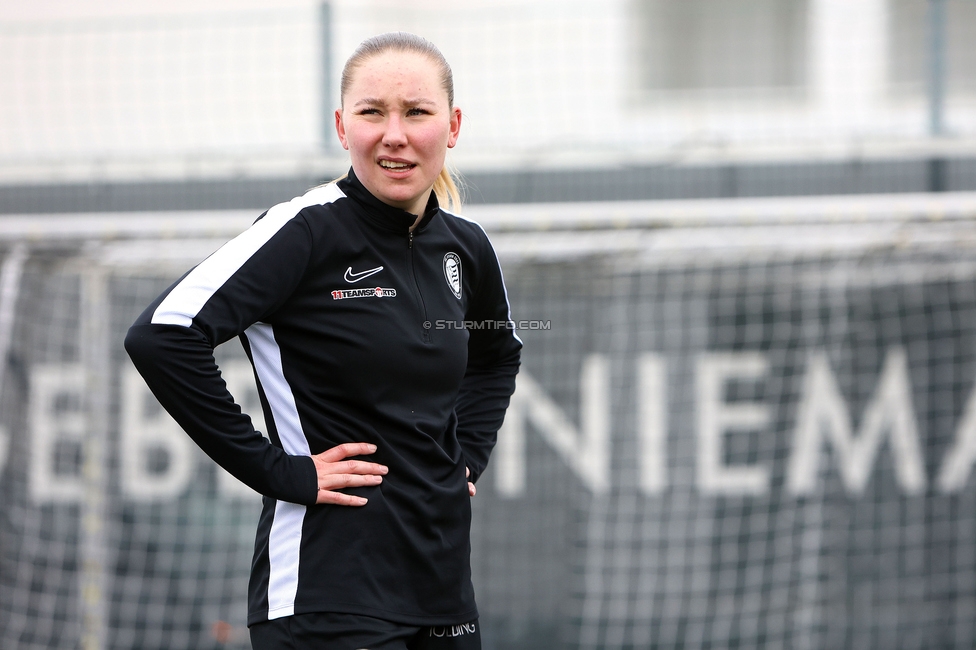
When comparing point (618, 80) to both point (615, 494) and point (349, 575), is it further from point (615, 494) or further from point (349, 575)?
point (349, 575)

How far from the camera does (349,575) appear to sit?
1.66 m

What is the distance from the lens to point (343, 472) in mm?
1662

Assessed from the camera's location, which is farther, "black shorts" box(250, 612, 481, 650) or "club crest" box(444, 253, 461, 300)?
"club crest" box(444, 253, 461, 300)

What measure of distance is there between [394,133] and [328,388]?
0.44 meters

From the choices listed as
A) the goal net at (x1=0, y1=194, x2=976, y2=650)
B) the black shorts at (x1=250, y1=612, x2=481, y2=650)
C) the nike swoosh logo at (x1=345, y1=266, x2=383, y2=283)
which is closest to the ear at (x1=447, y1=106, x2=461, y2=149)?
the nike swoosh logo at (x1=345, y1=266, x2=383, y2=283)

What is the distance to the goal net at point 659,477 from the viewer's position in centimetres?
505

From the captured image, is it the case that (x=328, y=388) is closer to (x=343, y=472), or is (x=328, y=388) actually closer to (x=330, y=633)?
(x=343, y=472)

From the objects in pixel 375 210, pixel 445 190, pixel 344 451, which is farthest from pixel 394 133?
pixel 344 451

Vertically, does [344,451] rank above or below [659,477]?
above

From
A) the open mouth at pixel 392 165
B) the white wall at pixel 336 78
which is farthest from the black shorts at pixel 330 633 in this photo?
the white wall at pixel 336 78

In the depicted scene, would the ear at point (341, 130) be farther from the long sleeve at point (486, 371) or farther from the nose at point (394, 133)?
the long sleeve at point (486, 371)

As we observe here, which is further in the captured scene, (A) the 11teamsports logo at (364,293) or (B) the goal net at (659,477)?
(B) the goal net at (659,477)

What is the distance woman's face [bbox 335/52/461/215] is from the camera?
171cm

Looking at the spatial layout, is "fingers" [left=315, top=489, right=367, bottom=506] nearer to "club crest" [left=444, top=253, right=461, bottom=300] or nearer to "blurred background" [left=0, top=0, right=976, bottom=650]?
"club crest" [left=444, top=253, right=461, bottom=300]
